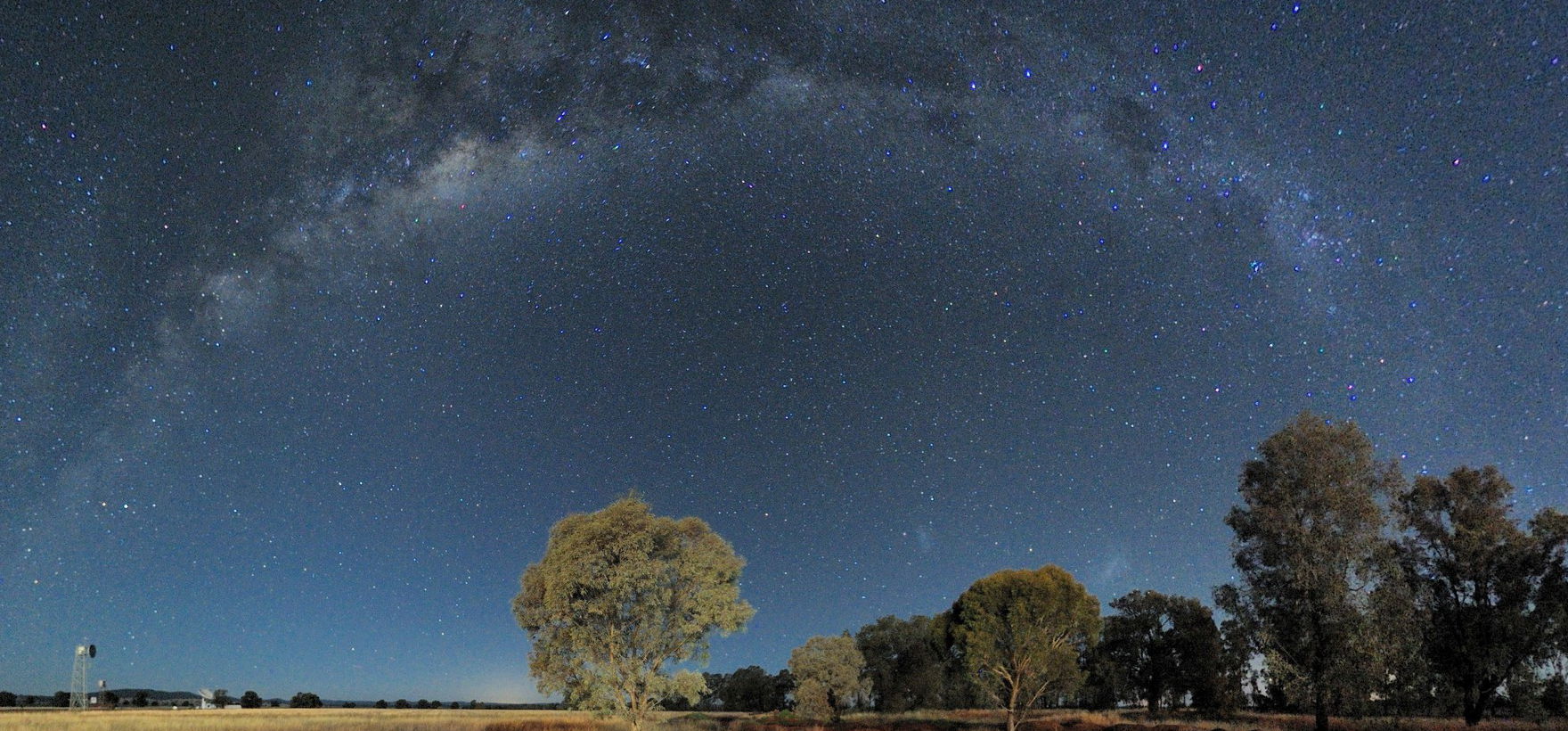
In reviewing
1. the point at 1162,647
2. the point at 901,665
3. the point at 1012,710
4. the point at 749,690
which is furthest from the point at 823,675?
the point at 749,690

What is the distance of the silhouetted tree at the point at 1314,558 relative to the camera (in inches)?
1340

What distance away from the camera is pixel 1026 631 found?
160ft

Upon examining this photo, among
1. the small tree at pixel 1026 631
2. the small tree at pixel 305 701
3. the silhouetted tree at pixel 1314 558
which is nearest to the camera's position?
the silhouetted tree at pixel 1314 558

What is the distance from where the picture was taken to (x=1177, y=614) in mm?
70812

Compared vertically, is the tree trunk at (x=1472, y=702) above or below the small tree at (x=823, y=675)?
above

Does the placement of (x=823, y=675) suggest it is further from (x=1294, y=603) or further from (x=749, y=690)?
(x=749, y=690)

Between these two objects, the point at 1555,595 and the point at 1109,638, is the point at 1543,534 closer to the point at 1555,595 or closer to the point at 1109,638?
the point at 1555,595

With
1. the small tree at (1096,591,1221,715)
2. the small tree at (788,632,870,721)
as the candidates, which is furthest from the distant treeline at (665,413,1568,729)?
the small tree at (1096,591,1221,715)

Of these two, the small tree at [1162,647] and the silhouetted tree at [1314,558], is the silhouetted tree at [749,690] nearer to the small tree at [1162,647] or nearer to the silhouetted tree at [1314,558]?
the small tree at [1162,647]

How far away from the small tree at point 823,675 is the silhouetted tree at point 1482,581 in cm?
3441

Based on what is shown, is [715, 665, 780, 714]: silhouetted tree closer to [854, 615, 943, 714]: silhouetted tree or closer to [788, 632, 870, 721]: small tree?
[854, 615, 943, 714]: silhouetted tree

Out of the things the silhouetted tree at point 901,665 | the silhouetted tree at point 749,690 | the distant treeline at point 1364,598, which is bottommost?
the silhouetted tree at point 749,690

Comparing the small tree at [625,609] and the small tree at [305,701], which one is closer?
the small tree at [625,609]

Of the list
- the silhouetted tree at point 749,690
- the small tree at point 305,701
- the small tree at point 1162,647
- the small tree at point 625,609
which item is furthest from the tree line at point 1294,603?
the small tree at point 305,701
